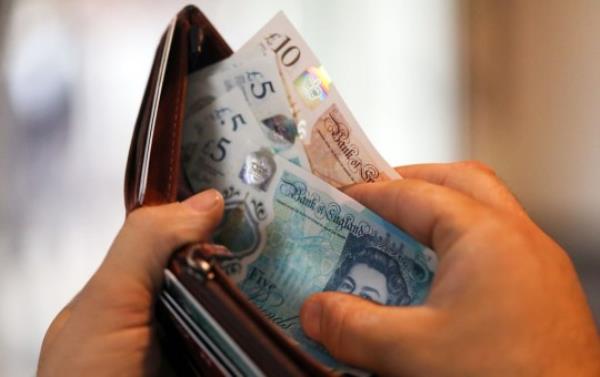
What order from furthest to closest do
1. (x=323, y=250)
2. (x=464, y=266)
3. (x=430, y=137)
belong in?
(x=430, y=137)
(x=323, y=250)
(x=464, y=266)

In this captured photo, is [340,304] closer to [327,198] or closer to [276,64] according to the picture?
[327,198]

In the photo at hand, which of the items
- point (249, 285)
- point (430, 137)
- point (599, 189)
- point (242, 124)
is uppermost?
point (242, 124)

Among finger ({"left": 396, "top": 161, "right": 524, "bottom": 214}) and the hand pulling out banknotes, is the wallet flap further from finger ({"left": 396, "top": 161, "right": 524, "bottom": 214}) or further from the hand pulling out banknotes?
finger ({"left": 396, "top": 161, "right": 524, "bottom": 214})

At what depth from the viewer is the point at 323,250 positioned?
0.53 metres

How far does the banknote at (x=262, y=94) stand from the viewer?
540mm

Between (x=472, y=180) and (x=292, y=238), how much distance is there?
0.56ft

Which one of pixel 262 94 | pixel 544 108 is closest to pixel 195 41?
pixel 262 94

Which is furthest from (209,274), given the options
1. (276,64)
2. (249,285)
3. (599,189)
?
(599,189)

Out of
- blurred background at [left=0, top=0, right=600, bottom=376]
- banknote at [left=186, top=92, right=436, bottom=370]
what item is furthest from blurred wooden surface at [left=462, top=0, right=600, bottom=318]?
banknote at [left=186, top=92, right=436, bottom=370]

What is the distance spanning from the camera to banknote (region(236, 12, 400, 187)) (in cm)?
54

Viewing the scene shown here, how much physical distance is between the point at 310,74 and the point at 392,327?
225 millimetres

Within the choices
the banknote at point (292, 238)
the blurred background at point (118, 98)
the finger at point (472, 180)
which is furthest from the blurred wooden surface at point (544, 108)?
the banknote at point (292, 238)

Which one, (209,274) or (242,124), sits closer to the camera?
(209,274)

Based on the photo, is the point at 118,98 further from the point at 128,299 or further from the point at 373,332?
the point at 373,332
